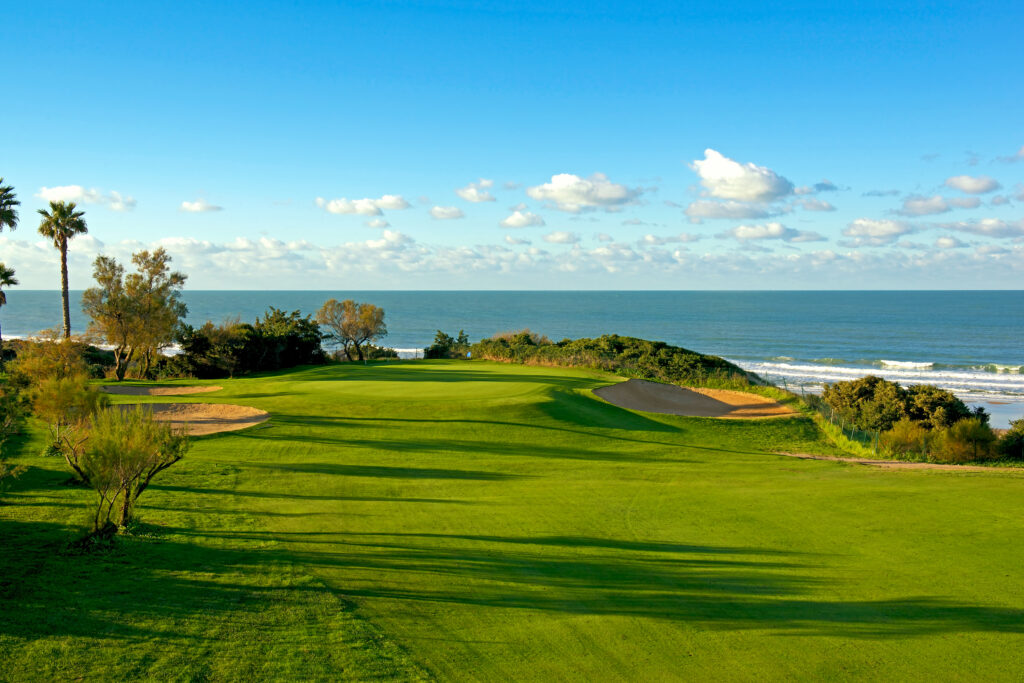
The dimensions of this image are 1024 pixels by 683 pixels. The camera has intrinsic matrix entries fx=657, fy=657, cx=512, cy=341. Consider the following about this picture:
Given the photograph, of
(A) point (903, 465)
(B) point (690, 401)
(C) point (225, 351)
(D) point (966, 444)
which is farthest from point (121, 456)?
(C) point (225, 351)

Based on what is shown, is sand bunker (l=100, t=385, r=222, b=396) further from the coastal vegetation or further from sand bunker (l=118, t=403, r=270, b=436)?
the coastal vegetation

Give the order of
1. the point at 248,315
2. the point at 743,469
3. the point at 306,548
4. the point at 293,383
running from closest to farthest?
1. the point at 306,548
2. the point at 743,469
3. the point at 293,383
4. the point at 248,315

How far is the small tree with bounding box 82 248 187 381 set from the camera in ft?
112

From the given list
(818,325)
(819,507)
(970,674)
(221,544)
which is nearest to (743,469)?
(819,507)

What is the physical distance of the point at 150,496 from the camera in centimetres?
1193

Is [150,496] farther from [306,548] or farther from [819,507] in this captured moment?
[819,507]

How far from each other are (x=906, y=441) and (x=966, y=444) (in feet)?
5.42

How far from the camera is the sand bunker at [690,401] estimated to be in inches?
1121

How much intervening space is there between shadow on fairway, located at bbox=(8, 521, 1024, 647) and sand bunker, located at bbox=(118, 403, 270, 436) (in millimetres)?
10371

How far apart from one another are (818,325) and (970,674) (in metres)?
115

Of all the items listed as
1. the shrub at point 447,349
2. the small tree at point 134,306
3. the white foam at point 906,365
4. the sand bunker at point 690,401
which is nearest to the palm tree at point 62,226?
the small tree at point 134,306

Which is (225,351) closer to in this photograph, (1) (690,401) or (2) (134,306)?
(2) (134,306)

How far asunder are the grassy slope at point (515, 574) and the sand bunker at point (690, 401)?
1211 cm

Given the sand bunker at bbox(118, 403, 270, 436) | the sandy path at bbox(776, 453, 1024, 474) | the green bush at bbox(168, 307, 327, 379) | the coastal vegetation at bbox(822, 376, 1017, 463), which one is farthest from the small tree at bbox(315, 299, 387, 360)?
the sandy path at bbox(776, 453, 1024, 474)
